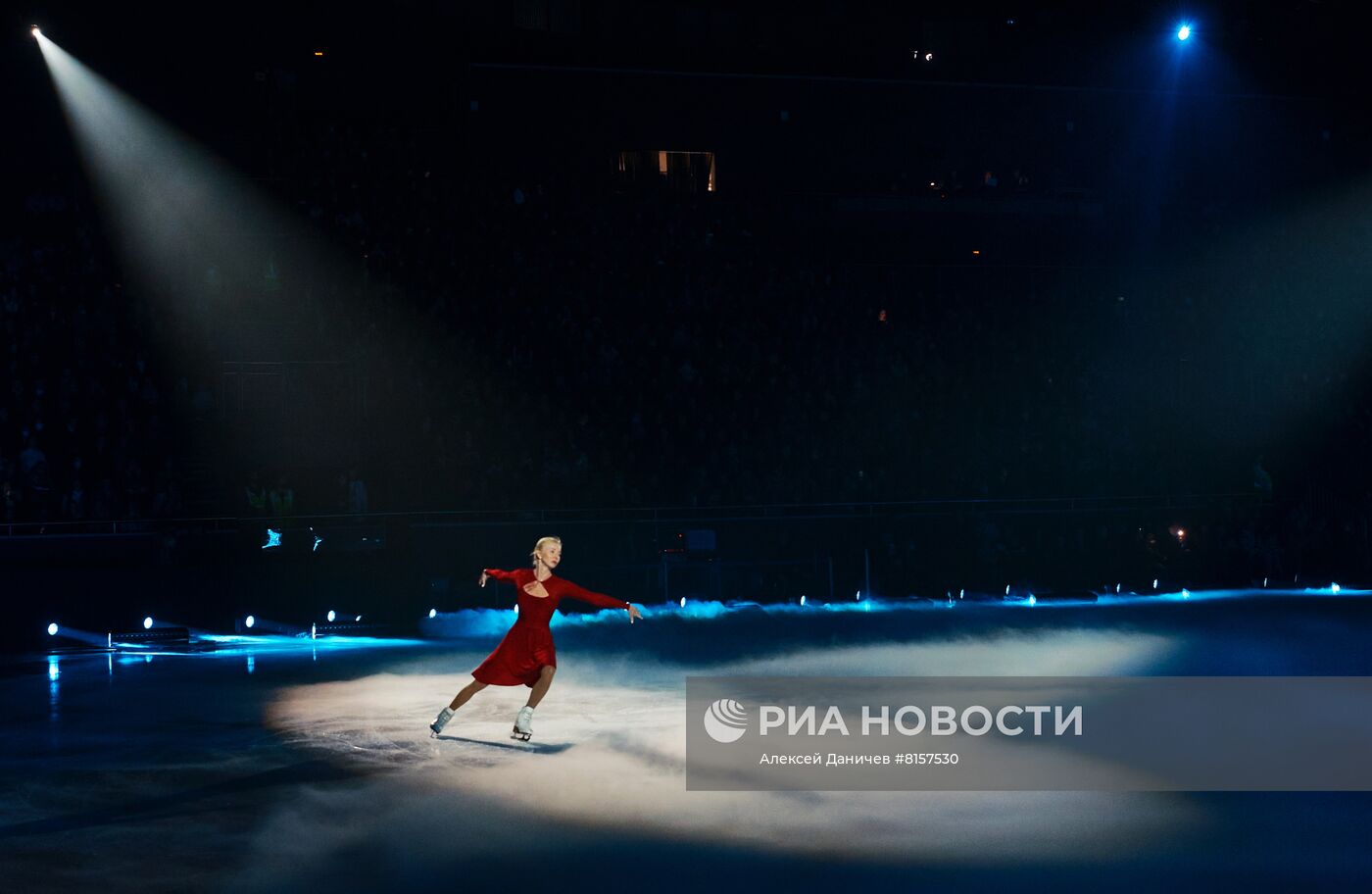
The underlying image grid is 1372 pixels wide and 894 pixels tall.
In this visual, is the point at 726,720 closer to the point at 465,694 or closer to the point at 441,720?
the point at 465,694

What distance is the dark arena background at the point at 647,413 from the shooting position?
367 inches

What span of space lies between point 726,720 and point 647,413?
559 inches

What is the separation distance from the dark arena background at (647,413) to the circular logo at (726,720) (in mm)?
548

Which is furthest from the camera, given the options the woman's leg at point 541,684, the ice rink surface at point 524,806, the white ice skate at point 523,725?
the woman's leg at point 541,684

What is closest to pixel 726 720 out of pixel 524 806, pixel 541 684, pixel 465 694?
pixel 541 684

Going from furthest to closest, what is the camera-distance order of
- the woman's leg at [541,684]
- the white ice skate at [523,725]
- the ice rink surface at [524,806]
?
the woman's leg at [541,684] → the white ice skate at [523,725] → the ice rink surface at [524,806]

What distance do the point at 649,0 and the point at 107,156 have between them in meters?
12.9

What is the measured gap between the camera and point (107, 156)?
89.4ft

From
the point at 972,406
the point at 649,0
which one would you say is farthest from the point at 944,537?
the point at 649,0

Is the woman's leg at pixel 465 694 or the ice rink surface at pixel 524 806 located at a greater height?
the woman's leg at pixel 465 694

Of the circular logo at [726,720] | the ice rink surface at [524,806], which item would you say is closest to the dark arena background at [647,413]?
the ice rink surface at [524,806]

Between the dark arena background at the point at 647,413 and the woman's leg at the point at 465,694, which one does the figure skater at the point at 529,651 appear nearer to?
the woman's leg at the point at 465,694

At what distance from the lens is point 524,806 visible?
9.32 m

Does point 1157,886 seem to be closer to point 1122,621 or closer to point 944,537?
point 1122,621
